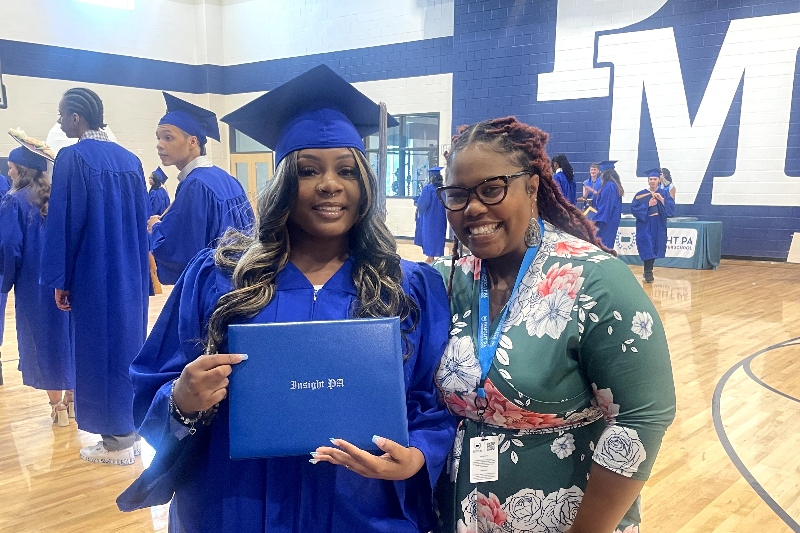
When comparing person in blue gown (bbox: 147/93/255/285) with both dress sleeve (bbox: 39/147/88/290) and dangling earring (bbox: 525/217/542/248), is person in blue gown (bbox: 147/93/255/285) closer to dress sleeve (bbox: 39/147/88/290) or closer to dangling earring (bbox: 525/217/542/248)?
dress sleeve (bbox: 39/147/88/290)

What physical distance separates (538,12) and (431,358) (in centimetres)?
1124

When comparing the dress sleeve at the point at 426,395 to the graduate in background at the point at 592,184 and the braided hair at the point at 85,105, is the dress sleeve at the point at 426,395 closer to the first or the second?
the braided hair at the point at 85,105

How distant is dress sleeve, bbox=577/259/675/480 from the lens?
3.55 ft

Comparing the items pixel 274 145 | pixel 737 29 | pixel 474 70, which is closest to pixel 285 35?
pixel 474 70

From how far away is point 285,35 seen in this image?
47.0 feet

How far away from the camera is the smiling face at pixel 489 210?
47.2 inches

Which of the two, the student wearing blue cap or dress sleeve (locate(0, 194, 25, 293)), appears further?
dress sleeve (locate(0, 194, 25, 293))

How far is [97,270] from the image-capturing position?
3012 mm

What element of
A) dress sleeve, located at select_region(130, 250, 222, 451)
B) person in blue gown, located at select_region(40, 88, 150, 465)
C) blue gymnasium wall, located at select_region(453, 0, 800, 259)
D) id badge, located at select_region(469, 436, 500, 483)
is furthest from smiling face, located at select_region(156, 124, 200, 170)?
blue gymnasium wall, located at select_region(453, 0, 800, 259)

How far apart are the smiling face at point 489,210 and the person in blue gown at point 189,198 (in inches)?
84.7

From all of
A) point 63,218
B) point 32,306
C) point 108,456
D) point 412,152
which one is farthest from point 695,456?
point 412,152

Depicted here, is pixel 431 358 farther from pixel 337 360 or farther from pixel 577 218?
pixel 577 218

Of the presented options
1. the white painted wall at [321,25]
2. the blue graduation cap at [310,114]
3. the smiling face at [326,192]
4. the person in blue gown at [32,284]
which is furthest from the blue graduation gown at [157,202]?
the smiling face at [326,192]

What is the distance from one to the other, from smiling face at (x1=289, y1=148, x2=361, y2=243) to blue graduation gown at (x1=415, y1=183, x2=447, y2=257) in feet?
24.9
